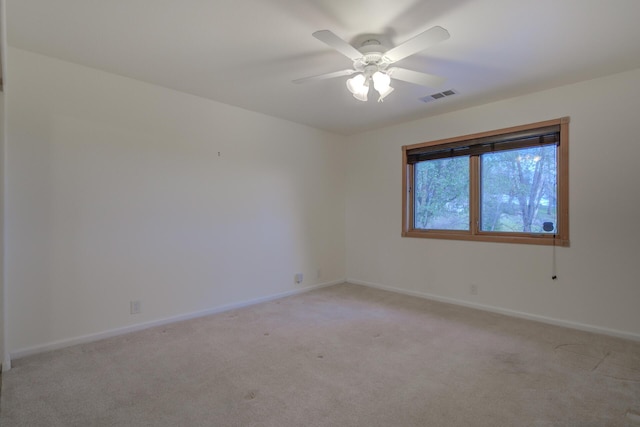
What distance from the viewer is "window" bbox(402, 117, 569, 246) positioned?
337 centimetres

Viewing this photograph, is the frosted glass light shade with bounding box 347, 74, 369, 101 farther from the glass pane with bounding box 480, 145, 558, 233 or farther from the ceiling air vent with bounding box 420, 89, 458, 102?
the glass pane with bounding box 480, 145, 558, 233

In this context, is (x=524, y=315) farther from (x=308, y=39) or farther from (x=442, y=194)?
(x=308, y=39)

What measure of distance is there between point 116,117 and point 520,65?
11.8ft

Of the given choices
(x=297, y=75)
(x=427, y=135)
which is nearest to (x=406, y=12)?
(x=297, y=75)

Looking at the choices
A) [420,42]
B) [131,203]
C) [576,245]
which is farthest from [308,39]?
[576,245]

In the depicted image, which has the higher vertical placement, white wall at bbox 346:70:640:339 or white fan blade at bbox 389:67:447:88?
white fan blade at bbox 389:67:447:88

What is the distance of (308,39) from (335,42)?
0.50 meters

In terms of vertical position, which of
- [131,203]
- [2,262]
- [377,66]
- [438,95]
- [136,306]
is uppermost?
[438,95]

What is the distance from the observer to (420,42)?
6.44 ft

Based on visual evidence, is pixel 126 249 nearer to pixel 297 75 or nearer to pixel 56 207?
pixel 56 207

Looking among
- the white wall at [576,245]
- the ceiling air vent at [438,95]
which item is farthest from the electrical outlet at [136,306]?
the ceiling air vent at [438,95]

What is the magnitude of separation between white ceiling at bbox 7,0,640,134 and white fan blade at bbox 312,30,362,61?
0.21 meters

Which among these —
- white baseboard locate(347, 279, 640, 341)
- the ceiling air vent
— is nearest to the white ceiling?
the ceiling air vent

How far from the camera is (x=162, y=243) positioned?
3305 mm
